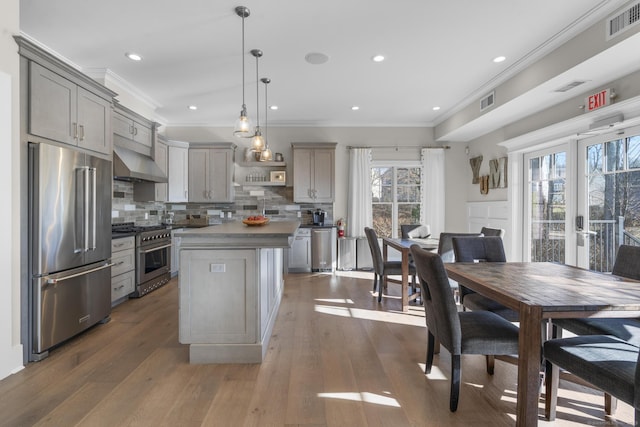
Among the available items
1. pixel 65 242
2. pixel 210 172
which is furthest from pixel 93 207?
pixel 210 172

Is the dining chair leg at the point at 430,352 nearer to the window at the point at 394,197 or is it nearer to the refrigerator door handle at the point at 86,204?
the refrigerator door handle at the point at 86,204

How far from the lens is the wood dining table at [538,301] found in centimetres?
148

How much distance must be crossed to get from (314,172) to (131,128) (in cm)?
302

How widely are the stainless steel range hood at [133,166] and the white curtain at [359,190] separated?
3344mm

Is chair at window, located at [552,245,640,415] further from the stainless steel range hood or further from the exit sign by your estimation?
the stainless steel range hood

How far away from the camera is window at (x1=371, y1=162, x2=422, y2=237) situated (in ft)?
20.8

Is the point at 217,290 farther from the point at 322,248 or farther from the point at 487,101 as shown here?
the point at 487,101

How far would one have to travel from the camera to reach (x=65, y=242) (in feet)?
8.68

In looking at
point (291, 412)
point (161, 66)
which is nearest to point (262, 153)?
point (161, 66)

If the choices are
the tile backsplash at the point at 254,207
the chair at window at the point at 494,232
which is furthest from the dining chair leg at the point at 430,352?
the tile backsplash at the point at 254,207

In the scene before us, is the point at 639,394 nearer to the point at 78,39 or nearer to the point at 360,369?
the point at 360,369

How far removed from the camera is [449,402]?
195cm

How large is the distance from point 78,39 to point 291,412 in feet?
13.1

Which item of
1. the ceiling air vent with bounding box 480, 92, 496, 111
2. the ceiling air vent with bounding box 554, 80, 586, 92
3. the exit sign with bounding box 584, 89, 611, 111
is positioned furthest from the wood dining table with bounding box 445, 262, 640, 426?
the ceiling air vent with bounding box 480, 92, 496, 111
